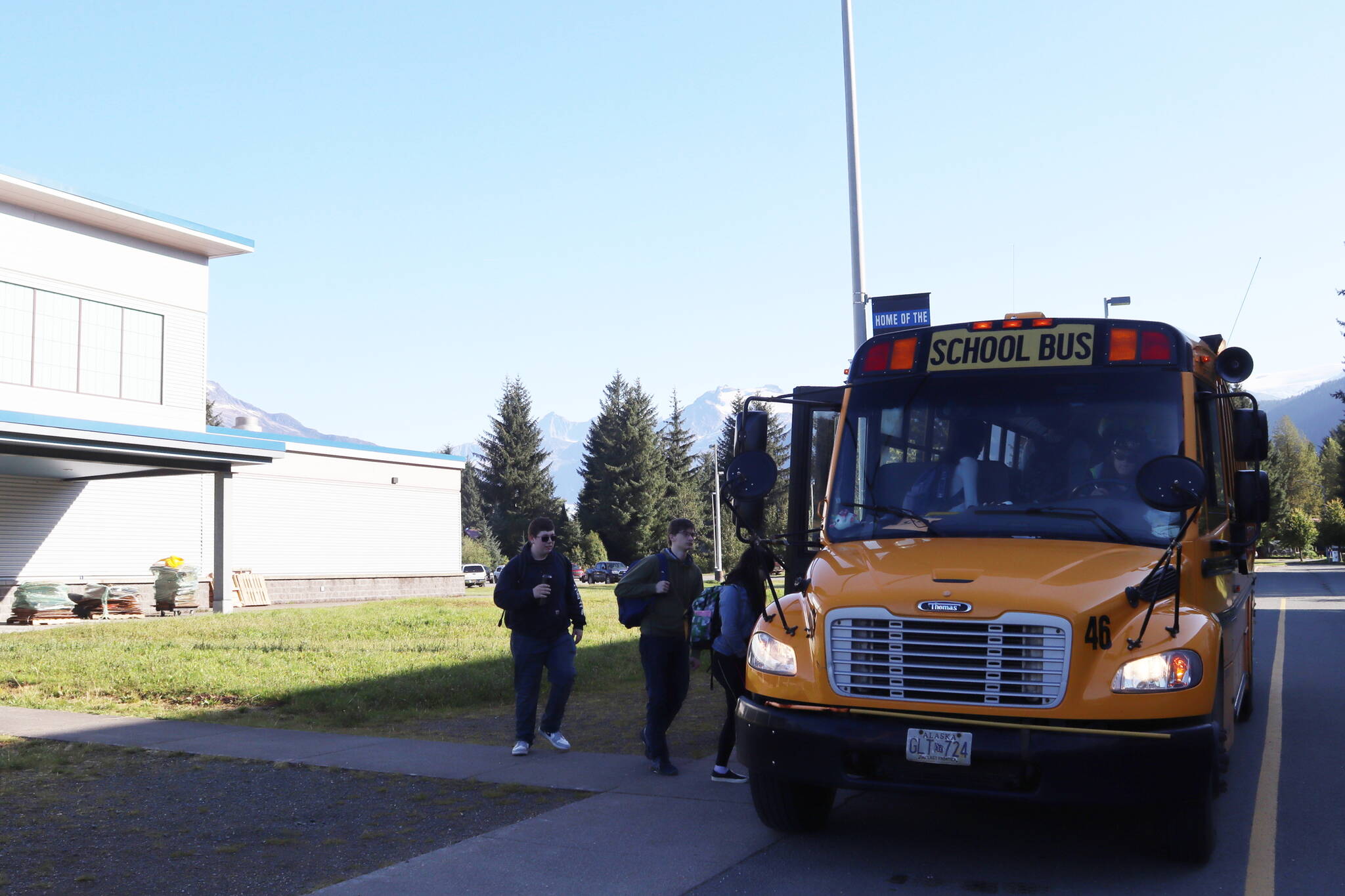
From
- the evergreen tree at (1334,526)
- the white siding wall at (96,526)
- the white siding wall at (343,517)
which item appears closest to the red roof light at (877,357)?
the white siding wall at (96,526)

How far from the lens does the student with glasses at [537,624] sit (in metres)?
9.16

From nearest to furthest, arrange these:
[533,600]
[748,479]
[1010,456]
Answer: [1010,456], [748,479], [533,600]

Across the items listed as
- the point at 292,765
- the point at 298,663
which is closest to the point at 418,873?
the point at 292,765

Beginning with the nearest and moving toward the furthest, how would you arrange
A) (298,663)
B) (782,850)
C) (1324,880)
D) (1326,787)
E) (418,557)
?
(1324,880)
(782,850)
(1326,787)
(298,663)
(418,557)

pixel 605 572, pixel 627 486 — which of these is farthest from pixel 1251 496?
pixel 627 486

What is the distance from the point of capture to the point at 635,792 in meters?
7.80

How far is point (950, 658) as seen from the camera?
5.56 meters

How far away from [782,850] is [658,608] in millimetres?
2488

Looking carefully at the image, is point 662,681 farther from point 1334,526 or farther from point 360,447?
point 1334,526

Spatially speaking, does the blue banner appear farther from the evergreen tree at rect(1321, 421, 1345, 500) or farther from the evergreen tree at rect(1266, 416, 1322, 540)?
the evergreen tree at rect(1266, 416, 1322, 540)

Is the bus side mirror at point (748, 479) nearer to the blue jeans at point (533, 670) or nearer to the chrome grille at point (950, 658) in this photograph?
the chrome grille at point (950, 658)

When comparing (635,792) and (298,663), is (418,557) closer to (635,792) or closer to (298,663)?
(298,663)

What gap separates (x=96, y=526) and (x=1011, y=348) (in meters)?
28.4

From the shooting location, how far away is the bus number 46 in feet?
17.7
